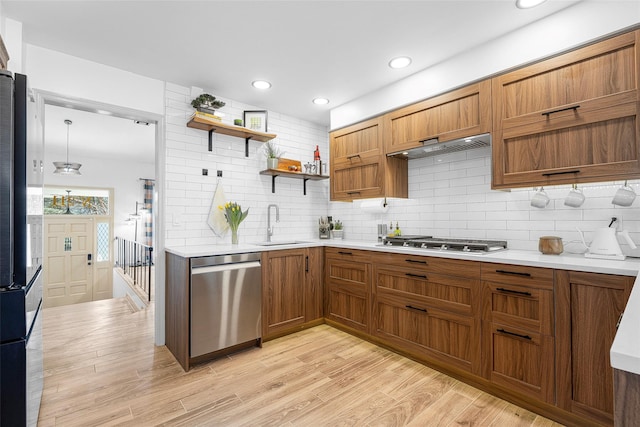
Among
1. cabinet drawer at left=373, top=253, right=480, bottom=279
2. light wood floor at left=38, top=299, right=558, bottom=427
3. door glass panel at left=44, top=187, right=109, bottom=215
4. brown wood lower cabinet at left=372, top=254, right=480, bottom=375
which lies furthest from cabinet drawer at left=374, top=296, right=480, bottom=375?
door glass panel at left=44, top=187, right=109, bottom=215

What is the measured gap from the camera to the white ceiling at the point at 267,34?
2027 mm

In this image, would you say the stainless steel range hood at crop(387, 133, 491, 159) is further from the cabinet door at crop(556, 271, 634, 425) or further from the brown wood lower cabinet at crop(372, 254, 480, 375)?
the cabinet door at crop(556, 271, 634, 425)

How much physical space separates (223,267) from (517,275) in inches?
88.9

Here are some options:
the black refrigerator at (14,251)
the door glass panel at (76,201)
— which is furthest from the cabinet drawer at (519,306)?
the door glass panel at (76,201)

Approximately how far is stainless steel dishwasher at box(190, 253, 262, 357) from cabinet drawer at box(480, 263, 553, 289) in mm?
1940

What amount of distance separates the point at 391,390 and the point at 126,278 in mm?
5944

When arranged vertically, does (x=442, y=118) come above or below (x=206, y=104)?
below

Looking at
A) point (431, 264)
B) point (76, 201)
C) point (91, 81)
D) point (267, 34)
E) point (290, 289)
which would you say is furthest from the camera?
point (76, 201)

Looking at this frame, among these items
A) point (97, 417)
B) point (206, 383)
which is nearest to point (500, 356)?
point (206, 383)

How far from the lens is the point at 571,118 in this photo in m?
2.01

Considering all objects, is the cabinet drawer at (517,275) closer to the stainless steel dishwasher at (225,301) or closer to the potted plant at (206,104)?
the stainless steel dishwasher at (225,301)

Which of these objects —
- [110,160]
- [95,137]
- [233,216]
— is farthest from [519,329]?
[110,160]

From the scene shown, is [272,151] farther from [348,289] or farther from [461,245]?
[461,245]

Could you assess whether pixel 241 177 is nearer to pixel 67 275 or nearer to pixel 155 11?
pixel 155 11
